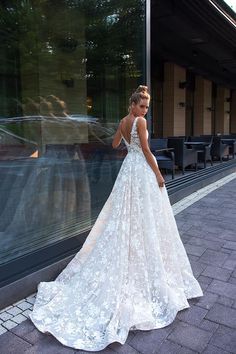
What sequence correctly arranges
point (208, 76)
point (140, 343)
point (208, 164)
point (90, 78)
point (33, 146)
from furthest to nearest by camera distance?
1. point (208, 76)
2. point (208, 164)
3. point (90, 78)
4. point (33, 146)
5. point (140, 343)

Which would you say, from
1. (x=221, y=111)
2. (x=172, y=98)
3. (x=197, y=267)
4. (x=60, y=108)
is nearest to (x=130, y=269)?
(x=197, y=267)

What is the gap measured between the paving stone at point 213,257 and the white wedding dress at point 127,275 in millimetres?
670

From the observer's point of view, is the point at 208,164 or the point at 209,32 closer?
the point at 209,32

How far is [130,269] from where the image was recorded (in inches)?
95.3

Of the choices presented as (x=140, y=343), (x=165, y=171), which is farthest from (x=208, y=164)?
(x=140, y=343)

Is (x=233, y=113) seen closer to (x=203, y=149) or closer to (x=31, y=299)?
(x=203, y=149)

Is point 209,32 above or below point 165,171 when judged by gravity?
above

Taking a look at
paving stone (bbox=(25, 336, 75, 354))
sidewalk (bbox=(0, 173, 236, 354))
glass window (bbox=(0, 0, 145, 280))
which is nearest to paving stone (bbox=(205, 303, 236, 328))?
sidewalk (bbox=(0, 173, 236, 354))

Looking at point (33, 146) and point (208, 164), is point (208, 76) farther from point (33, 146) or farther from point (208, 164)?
point (33, 146)

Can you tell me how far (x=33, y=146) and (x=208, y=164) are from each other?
6136mm

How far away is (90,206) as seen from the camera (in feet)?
12.5

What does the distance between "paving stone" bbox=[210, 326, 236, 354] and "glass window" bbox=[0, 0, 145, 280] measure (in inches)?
62.1

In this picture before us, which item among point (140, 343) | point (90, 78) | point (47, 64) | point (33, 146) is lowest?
point (140, 343)

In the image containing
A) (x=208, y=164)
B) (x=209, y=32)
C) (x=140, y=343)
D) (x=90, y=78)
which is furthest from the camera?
(x=208, y=164)
